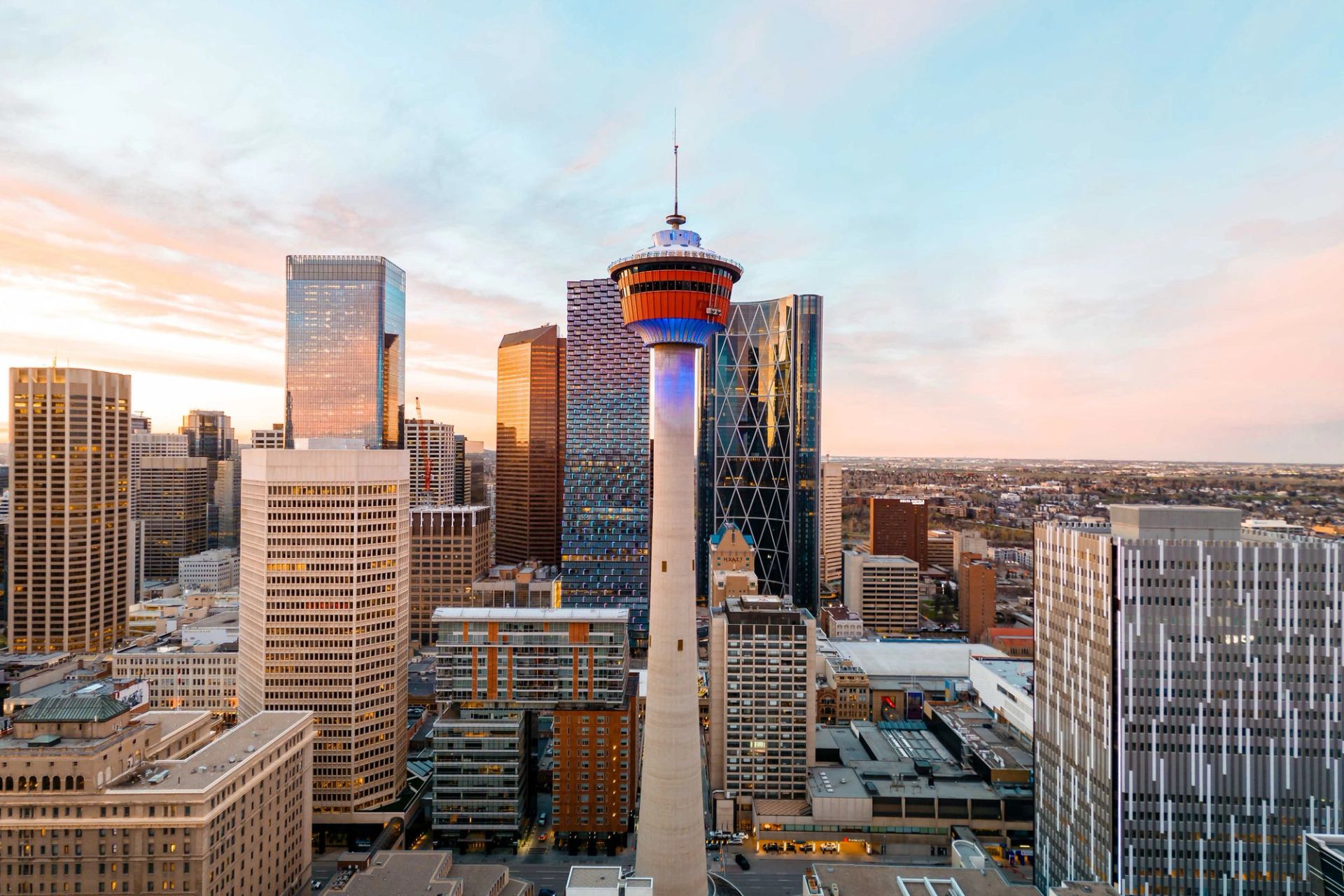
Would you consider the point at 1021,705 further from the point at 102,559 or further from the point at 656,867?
the point at 102,559

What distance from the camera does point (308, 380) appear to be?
195 metres

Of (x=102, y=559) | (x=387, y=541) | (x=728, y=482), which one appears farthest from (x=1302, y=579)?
(x=102, y=559)

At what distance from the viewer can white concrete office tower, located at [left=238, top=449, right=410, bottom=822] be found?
75.7 m

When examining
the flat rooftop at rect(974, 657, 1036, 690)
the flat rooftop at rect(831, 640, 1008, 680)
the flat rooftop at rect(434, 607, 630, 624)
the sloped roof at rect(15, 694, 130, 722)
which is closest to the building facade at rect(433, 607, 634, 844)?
the flat rooftop at rect(434, 607, 630, 624)

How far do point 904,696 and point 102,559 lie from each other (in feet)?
524

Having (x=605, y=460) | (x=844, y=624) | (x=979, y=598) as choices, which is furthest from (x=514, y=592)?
(x=979, y=598)

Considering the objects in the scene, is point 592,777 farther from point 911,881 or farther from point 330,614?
point 911,881

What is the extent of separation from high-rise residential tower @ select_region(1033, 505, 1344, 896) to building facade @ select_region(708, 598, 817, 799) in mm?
33122

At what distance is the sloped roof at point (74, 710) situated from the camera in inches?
1941

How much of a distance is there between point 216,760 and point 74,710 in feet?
34.1

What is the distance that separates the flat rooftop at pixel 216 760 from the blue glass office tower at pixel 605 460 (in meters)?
101

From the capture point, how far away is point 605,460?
566 feet

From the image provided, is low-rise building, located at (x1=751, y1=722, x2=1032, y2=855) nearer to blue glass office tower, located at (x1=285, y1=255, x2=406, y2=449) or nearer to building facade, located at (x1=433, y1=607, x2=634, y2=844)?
building facade, located at (x1=433, y1=607, x2=634, y2=844)

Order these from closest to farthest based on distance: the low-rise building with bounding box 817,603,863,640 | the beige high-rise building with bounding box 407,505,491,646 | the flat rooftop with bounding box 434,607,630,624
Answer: the flat rooftop with bounding box 434,607,630,624, the low-rise building with bounding box 817,603,863,640, the beige high-rise building with bounding box 407,505,491,646
